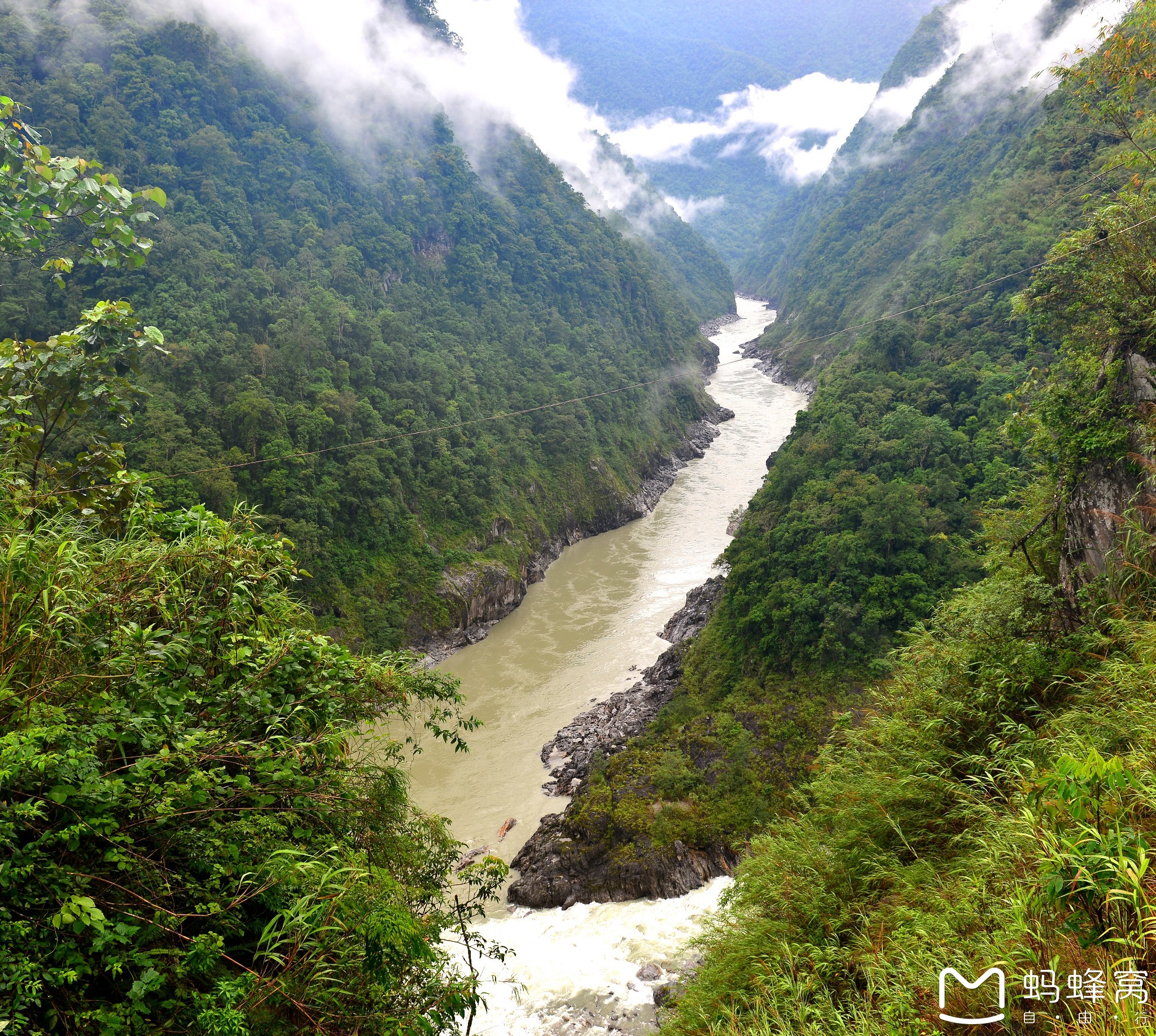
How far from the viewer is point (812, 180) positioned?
149 m

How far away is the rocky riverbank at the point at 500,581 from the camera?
77.9ft

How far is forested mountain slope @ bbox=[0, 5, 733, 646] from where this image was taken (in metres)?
22.5

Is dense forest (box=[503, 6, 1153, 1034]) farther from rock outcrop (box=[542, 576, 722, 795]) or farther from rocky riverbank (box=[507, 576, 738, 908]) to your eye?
rock outcrop (box=[542, 576, 722, 795])

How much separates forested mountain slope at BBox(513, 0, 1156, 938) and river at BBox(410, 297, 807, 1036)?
5.35 feet

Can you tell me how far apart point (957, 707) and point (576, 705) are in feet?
48.4

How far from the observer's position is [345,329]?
102 ft

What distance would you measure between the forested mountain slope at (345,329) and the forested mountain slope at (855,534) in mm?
11104

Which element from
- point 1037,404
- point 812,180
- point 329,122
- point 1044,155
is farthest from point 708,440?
point 812,180

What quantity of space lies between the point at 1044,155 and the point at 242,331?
143ft

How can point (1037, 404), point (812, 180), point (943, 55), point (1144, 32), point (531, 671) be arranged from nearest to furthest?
point (1144, 32) → point (1037, 404) → point (531, 671) → point (943, 55) → point (812, 180)

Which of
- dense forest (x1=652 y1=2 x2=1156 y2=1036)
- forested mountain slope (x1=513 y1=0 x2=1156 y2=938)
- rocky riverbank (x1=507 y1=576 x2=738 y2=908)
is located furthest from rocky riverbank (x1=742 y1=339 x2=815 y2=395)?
rocky riverbank (x1=507 y1=576 x2=738 y2=908)

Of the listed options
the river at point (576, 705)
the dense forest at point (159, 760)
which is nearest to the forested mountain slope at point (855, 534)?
the river at point (576, 705)

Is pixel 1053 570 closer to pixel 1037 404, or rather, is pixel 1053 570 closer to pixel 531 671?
pixel 1037 404

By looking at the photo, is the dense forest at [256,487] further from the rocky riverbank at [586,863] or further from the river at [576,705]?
the rocky riverbank at [586,863]
